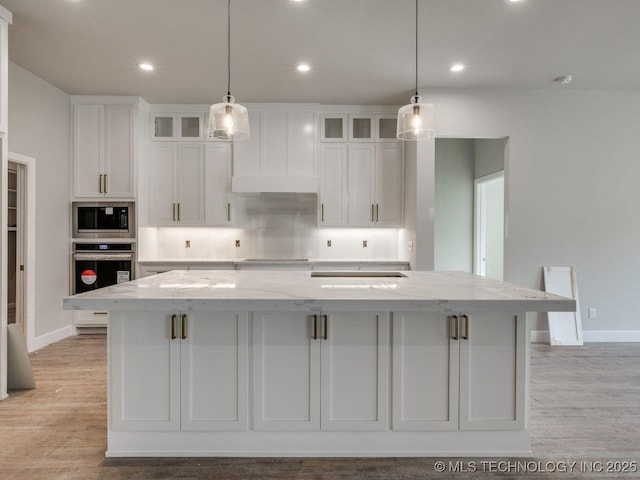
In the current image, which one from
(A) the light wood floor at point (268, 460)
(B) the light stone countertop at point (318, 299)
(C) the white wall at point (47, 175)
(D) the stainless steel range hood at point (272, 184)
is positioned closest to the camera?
(B) the light stone countertop at point (318, 299)

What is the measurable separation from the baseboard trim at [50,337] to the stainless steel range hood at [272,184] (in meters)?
2.55

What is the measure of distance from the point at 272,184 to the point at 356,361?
3.08 meters

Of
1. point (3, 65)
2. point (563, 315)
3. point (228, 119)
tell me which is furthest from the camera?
point (563, 315)

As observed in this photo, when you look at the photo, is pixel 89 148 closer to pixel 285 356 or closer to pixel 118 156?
pixel 118 156

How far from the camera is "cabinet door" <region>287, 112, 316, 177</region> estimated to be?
4.94 meters

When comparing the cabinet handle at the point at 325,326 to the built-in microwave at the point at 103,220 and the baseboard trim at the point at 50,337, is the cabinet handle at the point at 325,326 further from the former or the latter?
the baseboard trim at the point at 50,337

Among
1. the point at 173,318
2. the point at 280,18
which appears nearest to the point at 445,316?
the point at 173,318

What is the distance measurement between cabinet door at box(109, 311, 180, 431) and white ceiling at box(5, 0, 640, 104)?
221cm

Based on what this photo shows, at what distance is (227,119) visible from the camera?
7.98ft

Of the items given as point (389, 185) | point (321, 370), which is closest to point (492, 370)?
point (321, 370)

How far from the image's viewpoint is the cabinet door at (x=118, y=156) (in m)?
4.69

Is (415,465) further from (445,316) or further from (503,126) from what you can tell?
(503,126)

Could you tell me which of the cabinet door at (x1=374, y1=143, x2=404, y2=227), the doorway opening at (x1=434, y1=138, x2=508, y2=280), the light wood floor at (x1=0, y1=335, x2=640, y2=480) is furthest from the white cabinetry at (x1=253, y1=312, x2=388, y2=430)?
the doorway opening at (x1=434, y1=138, x2=508, y2=280)

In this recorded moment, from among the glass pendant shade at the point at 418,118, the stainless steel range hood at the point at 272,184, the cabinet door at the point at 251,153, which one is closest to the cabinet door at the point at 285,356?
the glass pendant shade at the point at 418,118
